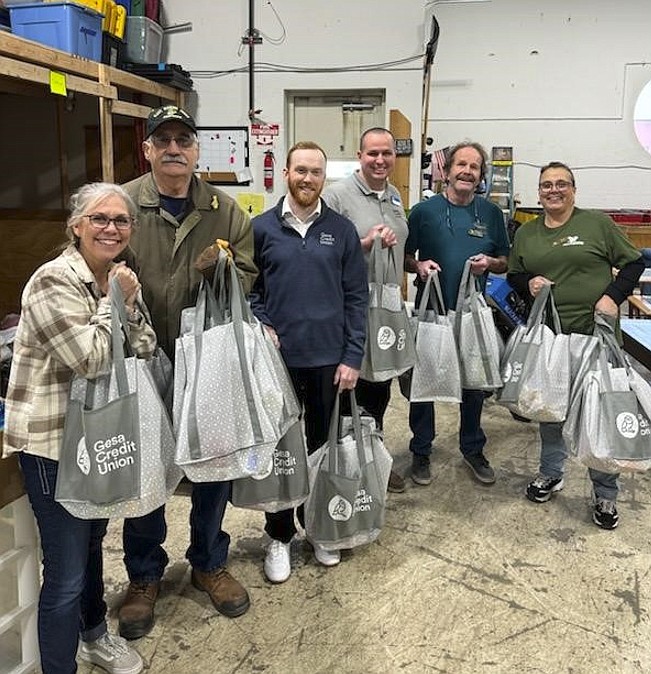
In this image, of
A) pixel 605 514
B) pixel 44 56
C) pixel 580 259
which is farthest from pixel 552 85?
pixel 605 514

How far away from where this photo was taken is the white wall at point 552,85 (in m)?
6.21

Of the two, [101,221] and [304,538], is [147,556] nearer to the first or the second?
[304,538]

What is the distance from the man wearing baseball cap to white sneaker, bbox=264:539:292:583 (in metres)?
0.35

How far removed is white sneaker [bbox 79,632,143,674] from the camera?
5.85ft

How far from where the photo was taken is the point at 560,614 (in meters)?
2.08

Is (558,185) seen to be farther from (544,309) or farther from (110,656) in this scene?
(110,656)

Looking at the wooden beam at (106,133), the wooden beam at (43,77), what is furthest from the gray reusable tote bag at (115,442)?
the wooden beam at (106,133)

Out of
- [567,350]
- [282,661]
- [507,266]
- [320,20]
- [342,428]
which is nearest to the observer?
[282,661]

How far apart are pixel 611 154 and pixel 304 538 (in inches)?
220

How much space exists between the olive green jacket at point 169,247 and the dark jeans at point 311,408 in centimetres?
45

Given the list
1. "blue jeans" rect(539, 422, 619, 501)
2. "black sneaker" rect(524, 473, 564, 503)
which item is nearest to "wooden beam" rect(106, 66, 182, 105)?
"blue jeans" rect(539, 422, 619, 501)

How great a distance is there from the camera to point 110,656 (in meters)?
1.79

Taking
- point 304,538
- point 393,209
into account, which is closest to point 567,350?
point 393,209

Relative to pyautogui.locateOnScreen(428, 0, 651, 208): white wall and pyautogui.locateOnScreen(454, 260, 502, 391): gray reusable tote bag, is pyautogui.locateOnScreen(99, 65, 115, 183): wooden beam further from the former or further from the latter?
pyautogui.locateOnScreen(428, 0, 651, 208): white wall
